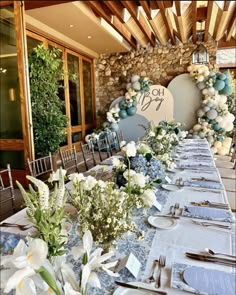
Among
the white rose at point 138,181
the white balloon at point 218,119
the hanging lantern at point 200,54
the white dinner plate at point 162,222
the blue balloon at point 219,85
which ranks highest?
the hanging lantern at point 200,54

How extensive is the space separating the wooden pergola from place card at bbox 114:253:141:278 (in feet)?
12.5

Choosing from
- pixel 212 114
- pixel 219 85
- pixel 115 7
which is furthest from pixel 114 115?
pixel 115 7

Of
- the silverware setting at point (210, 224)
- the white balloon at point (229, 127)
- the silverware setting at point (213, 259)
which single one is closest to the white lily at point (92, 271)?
the silverware setting at point (213, 259)

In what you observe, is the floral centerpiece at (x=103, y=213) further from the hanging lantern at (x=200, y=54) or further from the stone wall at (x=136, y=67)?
the stone wall at (x=136, y=67)

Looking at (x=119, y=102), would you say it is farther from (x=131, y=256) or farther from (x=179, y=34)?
(x=131, y=256)

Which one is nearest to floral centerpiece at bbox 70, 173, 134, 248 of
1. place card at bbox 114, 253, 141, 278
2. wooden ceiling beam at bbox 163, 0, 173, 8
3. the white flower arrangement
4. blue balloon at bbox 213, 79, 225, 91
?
place card at bbox 114, 253, 141, 278

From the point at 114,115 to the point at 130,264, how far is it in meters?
5.89

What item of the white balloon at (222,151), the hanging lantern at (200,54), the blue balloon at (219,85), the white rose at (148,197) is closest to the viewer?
the white rose at (148,197)

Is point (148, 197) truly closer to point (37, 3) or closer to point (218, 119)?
point (37, 3)

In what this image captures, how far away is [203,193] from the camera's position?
1.93 metres

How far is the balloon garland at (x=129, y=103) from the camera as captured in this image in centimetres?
673

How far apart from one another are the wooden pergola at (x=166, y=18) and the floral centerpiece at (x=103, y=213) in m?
3.53

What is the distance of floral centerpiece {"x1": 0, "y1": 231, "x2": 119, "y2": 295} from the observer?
58 cm

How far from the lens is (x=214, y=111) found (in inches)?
247
